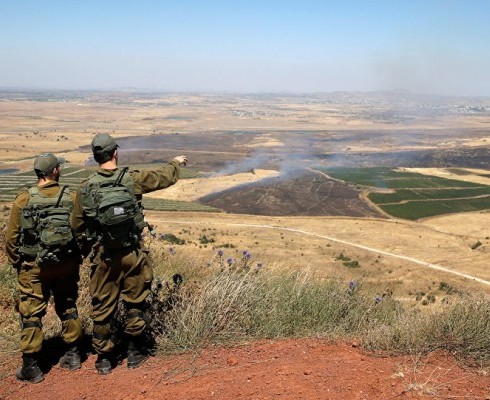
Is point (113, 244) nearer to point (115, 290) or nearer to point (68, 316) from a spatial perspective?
point (115, 290)

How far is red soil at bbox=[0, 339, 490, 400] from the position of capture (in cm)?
388

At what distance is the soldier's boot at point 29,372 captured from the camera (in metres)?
4.61

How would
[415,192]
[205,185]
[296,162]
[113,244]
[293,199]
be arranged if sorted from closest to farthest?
[113,244], [293,199], [415,192], [205,185], [296,162]

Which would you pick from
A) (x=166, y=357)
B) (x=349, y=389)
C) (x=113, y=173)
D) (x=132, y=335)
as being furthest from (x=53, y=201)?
(x=349, y=389)

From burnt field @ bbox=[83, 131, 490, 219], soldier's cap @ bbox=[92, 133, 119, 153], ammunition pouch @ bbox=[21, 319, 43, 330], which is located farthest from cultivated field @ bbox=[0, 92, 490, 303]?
ammunition pouch @ bbox=[21, 319, 43, 330]

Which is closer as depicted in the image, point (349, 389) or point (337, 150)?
point (349, 389)

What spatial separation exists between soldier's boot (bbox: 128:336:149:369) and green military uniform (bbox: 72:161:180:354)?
0.09 meters

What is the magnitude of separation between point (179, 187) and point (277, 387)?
55338 mm

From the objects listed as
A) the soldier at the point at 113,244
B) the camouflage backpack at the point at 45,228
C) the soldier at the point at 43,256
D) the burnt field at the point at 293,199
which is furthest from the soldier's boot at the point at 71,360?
the burnt field at the point at 293,199

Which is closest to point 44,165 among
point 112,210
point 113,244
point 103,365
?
point 112,210

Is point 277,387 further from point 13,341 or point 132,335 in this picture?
point 13,341

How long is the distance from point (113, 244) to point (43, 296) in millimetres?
1152

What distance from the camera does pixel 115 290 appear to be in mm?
4918

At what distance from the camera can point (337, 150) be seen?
9262 centimetres
